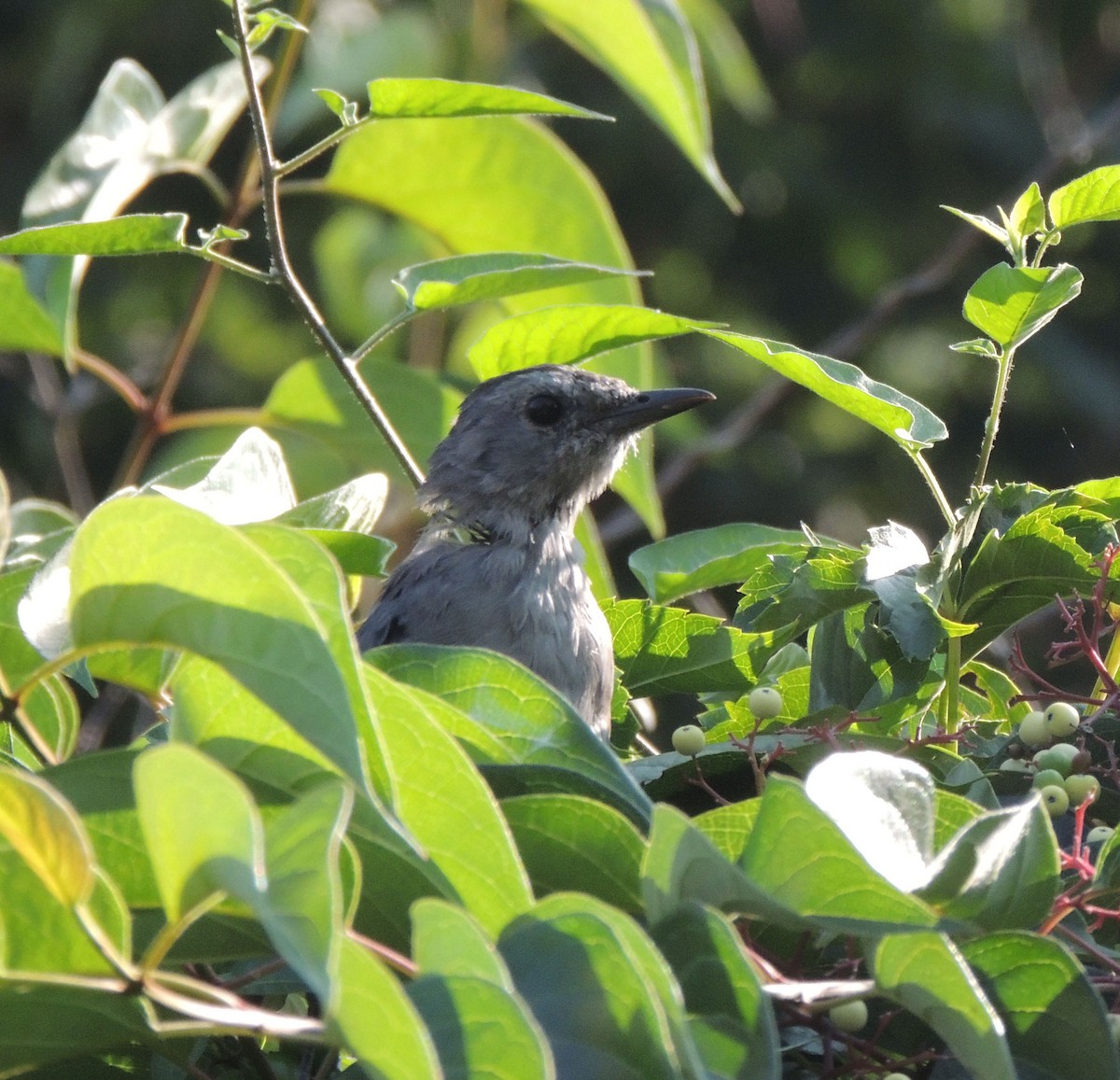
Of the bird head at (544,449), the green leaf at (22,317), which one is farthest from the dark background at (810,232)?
the green leaf at (22,317)

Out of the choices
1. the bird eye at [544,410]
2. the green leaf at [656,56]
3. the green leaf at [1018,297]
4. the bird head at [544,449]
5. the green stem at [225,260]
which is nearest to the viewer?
the green leaf at [1018,297]

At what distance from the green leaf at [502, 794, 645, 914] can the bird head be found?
3164mm

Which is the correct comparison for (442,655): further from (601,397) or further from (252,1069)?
(601,397)

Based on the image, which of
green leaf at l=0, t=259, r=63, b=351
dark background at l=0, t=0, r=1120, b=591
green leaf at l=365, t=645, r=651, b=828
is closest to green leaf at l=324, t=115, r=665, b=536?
green leaf at l=0, t=259, r=63, b=351

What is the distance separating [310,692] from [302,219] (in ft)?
26.3

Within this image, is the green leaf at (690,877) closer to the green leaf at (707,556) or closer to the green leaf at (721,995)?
the green leaf at (721,995)

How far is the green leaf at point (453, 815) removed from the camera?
4.78 feet

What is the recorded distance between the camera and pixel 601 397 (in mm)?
4992

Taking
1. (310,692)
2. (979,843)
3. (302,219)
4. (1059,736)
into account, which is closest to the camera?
(310,692)

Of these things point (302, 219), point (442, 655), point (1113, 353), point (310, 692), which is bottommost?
point (1113, 353)

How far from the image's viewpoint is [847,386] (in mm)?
2189

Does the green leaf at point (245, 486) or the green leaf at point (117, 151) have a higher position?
the green leaf at point (117, 151)

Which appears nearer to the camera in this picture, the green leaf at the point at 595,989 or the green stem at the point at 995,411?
the green leaf at the point at 595,989

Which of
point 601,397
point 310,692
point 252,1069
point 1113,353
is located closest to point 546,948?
point 310,692
